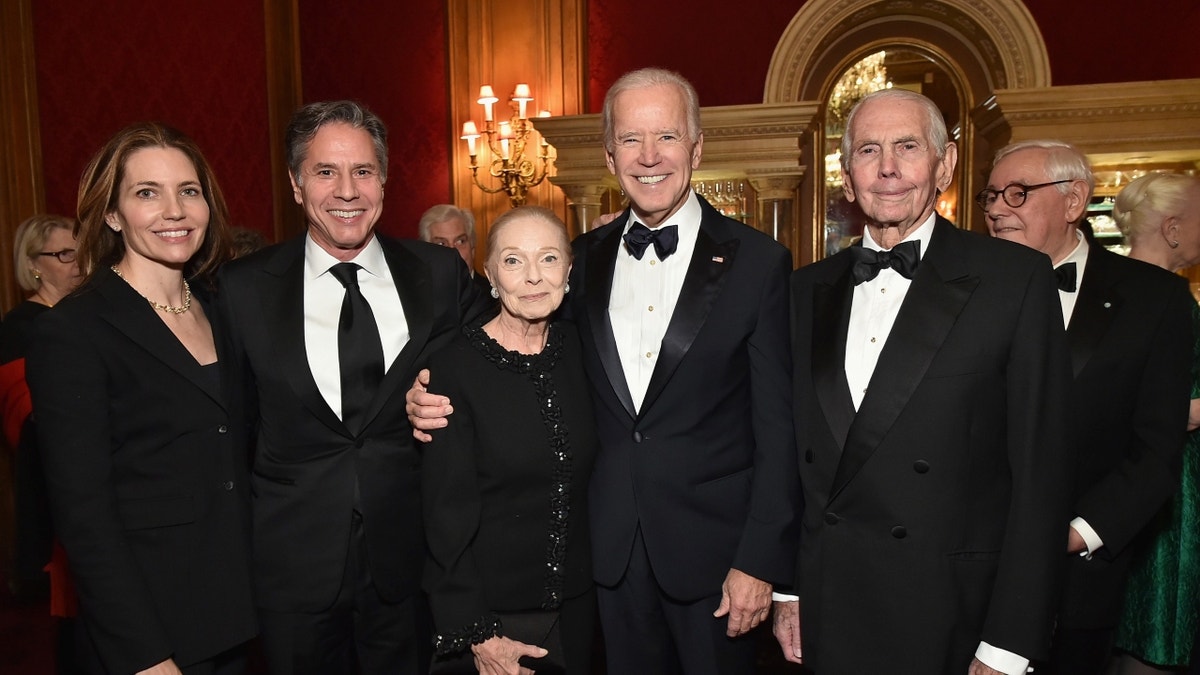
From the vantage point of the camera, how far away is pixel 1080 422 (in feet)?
7.38

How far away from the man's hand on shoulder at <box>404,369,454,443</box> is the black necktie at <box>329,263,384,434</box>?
6.7 inches

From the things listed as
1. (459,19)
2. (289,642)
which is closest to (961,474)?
(289,642)

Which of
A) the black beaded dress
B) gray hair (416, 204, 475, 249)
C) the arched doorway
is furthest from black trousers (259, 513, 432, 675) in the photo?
the arched doorway

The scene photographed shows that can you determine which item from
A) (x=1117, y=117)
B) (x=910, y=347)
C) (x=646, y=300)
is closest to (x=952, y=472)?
(x=910, y=347)

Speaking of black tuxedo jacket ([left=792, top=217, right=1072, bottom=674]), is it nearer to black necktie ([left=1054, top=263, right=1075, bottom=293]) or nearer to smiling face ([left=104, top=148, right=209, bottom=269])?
black necktie ([left=1054, top=263, right=1075, bottom=293])

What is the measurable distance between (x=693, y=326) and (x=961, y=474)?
Result: 702 mm

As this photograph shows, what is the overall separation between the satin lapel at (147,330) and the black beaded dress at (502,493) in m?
0.56

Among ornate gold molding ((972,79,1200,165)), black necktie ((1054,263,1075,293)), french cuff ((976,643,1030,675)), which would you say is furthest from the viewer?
ornate gold molding ((972,79,1200,165))

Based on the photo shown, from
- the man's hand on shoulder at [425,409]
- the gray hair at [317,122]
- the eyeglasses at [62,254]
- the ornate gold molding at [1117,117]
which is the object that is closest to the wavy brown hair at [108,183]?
the gray hair at [317,122]

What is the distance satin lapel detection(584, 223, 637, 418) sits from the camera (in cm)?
210

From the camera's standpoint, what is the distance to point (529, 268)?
6.71 ft

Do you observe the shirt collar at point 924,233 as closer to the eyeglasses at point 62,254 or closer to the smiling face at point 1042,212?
the smiling face at point 1042,212

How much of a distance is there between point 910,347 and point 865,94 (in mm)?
6535

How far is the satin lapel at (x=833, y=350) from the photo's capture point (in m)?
1.84
